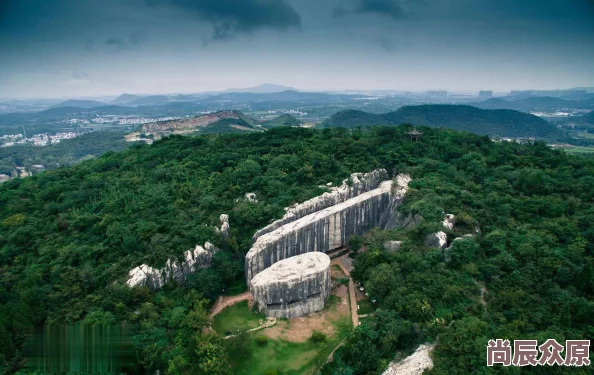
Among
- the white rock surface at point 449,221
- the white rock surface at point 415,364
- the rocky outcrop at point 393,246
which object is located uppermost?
the white rock surface at point 449,221

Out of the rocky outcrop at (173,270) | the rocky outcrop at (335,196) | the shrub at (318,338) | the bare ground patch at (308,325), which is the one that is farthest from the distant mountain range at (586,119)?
the rocky outcrop at (173,270)

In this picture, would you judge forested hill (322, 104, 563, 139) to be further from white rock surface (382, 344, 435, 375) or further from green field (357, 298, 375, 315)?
white rock surface (382, 344, 435, 375)

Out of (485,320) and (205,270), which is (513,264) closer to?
(485,320)

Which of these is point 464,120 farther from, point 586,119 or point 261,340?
point 261,340

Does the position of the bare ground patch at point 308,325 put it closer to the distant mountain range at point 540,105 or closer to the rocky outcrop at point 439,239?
the rocky outcrop at point 439,239

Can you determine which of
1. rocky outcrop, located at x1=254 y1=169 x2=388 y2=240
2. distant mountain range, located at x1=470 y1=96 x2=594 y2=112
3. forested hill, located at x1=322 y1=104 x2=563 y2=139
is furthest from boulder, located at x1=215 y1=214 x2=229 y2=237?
distant mountain range, located at x1=470 y1=96 x2=594 y2=112

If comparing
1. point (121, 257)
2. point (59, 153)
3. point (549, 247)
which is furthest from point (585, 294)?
point (59, 153)
